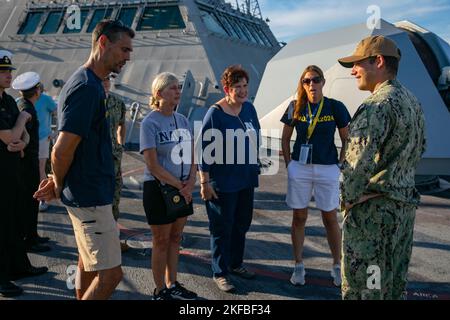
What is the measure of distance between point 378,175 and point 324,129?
144cm

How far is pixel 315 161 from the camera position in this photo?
3.76 meters

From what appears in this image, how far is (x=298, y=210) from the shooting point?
3.80 m

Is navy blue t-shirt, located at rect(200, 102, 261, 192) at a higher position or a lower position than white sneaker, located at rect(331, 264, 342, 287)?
higher

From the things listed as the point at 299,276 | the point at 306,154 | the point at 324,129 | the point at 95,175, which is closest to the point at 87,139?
the point at 95,175

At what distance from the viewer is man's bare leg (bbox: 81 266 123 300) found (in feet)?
8.27

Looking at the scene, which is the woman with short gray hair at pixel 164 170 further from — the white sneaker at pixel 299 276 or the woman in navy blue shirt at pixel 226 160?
the white sneaker at pixel 299 276

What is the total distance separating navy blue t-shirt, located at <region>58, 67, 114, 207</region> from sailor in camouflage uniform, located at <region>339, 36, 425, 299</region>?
148cm

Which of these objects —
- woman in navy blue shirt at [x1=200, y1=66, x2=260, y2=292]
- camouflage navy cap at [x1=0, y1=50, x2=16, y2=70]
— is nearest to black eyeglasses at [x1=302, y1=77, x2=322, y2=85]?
woman in navy blue shirt at [x1=200, y1=66, x2=260, y2=292]

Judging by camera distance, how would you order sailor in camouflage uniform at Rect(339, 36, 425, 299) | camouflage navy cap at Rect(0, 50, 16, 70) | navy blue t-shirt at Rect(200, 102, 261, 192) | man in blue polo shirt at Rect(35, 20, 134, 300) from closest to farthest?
sailor in camouflage uniform at Rect(339, 36, 425, 299) < man in blue polo shirt at Rect(35, 20, 134, 300) < camouflage navy cap at Rect(0, 50, 16, 70) < navy blue t-shirt at Rect(200, 102, 261, 192)

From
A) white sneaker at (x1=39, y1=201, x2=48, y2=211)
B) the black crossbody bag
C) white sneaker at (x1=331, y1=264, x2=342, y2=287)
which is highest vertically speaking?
the black crossbody bag

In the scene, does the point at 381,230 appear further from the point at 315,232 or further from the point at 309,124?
the point at 315,232

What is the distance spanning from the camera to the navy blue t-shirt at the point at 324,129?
3748 mm

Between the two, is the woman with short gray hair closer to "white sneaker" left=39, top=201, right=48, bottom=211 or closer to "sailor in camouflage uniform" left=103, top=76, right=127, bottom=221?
"sailor in camouflage uniform" left=103, top=76, right=127, bottom=221
